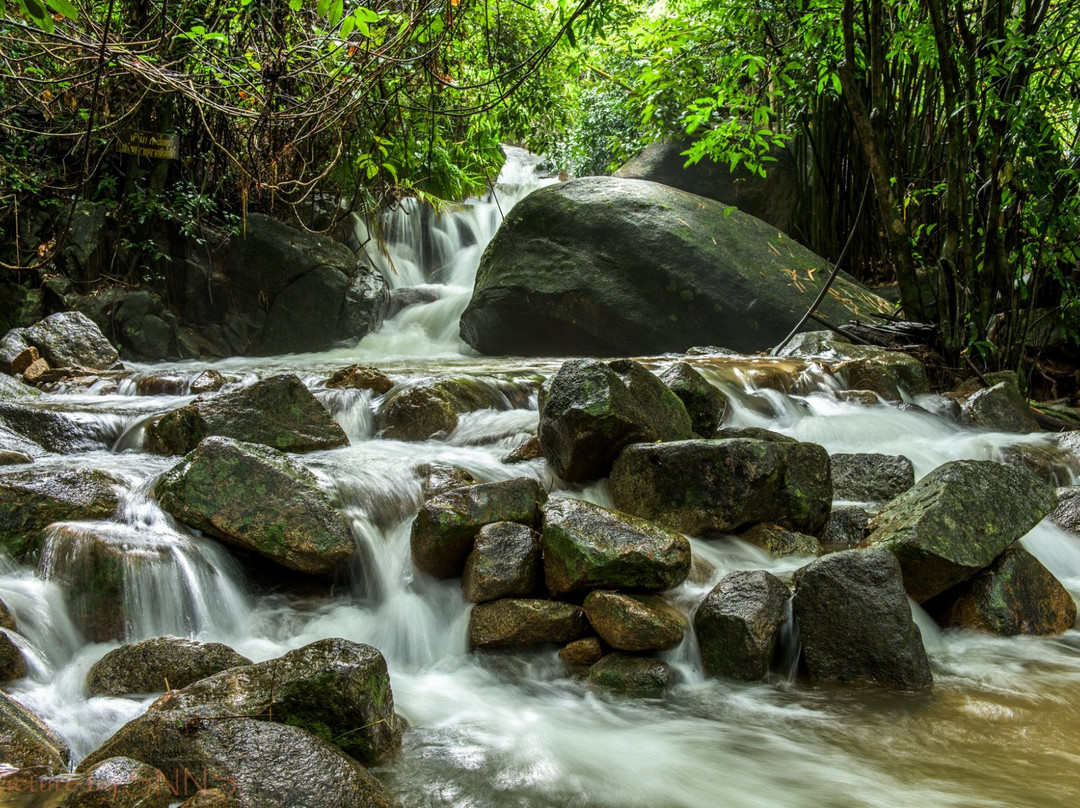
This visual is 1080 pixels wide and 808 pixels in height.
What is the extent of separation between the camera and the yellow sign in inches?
338

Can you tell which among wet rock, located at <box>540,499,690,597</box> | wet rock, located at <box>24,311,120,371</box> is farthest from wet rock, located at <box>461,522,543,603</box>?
wet rock, located at <box>24,311,120,371</box>

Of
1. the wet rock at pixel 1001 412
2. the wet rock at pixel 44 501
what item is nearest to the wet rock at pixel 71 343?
the wet rock at pixel 44 501

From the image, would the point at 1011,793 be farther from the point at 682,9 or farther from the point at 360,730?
the point at 682,9

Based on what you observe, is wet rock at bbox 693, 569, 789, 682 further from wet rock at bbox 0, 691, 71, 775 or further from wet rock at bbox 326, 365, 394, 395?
wet rock at bbox 326, 365, 394, 395

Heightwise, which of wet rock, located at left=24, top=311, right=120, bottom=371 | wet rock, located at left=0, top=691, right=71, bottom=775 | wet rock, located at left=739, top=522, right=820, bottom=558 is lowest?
wet rock, located at left=0, top=691, right=71, bottom=775

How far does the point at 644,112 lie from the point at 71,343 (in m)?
5.42

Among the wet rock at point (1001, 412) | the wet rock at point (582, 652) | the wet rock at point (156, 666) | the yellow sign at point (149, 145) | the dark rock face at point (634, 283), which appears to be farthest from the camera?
the yellow sign at point (149, 145)

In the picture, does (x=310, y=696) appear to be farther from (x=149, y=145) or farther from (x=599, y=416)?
(x=149, y=145)

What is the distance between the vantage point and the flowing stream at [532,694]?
2.31 meters

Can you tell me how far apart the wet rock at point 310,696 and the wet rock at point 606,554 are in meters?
1.02

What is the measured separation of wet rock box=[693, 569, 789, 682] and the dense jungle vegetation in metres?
2.43

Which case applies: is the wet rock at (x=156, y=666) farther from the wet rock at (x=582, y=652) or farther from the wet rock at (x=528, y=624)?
the wet rock at (x=582, y=652)

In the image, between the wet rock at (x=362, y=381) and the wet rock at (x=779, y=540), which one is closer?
the wet rock at (x=779, y=540)

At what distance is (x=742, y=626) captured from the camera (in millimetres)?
2943
